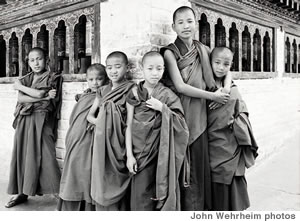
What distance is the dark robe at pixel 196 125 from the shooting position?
2.75 meters

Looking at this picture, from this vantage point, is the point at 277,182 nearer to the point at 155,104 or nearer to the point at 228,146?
the point at 228,146

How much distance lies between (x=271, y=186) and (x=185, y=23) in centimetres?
272

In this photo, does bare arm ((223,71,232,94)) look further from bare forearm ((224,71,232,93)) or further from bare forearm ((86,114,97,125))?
bare forearm ((86,114,97,125))

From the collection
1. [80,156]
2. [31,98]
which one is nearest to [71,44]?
[31,98]

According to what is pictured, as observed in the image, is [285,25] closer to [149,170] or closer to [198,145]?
[198,145]

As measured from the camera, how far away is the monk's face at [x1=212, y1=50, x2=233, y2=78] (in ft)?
9.07

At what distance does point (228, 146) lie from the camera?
2777 mm

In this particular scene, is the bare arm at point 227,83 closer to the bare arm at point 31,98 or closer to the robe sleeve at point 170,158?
the robe sleeve at point 170,158

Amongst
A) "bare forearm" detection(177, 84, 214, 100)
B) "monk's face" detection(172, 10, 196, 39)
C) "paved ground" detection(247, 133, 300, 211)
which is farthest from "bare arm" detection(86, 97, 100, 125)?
"paved ground" detection(247, 133, 300, 211)

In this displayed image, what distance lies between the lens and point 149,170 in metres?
2.54

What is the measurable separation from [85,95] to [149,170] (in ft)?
3.49

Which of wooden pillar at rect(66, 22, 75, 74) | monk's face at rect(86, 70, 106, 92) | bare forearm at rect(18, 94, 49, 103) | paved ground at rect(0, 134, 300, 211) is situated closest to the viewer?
monk's face at rect(86, 70, 106, 92)

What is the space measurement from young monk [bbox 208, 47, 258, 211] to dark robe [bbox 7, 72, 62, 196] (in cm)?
181

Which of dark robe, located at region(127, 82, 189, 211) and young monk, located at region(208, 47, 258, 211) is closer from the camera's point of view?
dark robe, located at region(127, 82, 189, 211)
